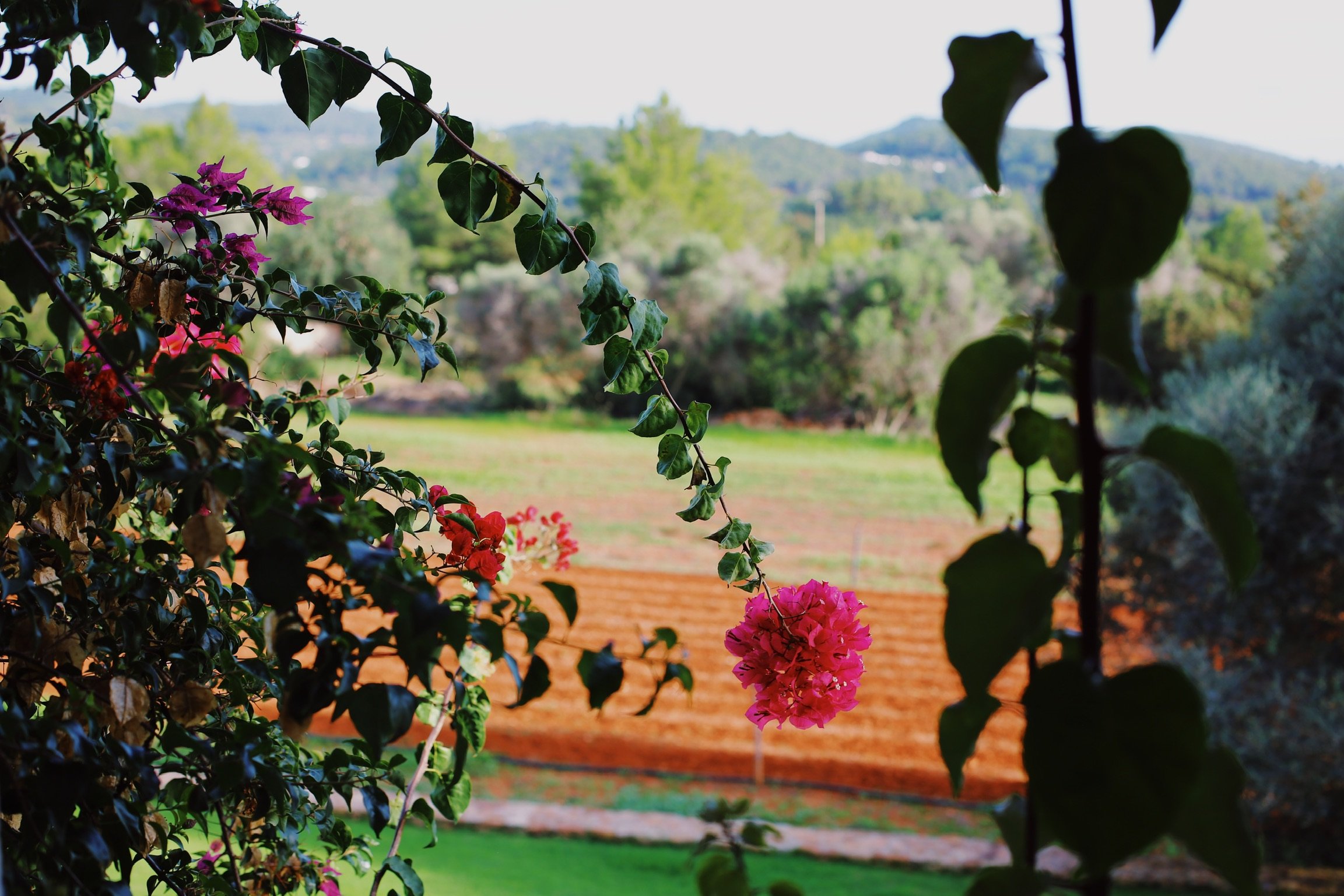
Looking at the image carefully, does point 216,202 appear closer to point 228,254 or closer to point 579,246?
point 228,254

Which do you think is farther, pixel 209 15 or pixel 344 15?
pixel 344 15

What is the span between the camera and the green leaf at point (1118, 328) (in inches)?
9.2

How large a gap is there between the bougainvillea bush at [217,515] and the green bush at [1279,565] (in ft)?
11.0

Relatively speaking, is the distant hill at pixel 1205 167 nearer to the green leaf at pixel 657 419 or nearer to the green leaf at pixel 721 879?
the green leaf at pixel 657 419

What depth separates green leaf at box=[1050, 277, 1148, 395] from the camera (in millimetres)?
234

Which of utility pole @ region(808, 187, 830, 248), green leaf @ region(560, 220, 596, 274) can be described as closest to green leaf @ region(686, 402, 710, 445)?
green leaf @ region(560, 220, 596, 274)

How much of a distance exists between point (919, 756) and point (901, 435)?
16.0 feet

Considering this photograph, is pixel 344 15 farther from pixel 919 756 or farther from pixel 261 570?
pixel 919 756

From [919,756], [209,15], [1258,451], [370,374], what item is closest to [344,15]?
[370,374]

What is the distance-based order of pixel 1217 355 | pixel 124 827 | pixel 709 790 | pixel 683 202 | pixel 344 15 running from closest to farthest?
pixel 124 827 < pixel 344 15 < pixel 1217 355 < pixel 709 790 < pixel 683 202

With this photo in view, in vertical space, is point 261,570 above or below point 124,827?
above

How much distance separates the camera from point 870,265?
30.2 feet

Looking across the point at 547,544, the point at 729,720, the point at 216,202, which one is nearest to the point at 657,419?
the point at 216,202

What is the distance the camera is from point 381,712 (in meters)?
0.33
